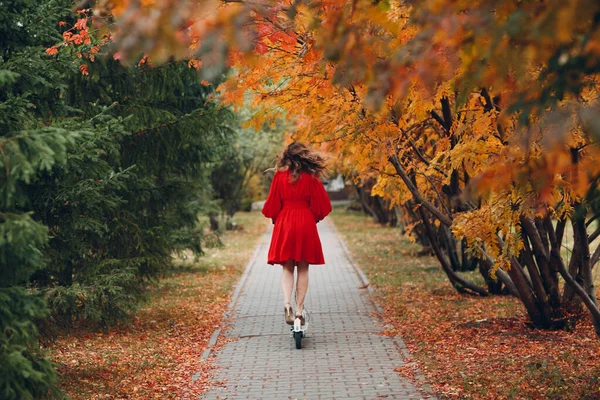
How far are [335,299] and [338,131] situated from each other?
5509mm

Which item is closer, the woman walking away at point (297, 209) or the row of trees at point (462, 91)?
the row of trees at point (462, 91)

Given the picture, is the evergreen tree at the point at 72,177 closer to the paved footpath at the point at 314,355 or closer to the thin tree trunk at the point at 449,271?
the paved footpath at the point at 314,355

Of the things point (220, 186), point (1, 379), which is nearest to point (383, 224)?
point (220, 186)

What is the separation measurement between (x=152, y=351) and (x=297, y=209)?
2.24m

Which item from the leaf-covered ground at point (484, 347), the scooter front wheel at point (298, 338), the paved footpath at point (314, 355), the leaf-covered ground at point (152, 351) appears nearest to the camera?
the leaf-covered ground at point (484, 347)

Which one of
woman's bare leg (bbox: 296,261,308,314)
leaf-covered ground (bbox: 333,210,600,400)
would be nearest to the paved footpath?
leaf-covered ground (bbox: 333,210,600,400)

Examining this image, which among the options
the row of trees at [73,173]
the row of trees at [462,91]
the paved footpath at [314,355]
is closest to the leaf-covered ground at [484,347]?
the paved footpath at [314,355]

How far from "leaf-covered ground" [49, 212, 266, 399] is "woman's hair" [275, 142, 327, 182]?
2252mm

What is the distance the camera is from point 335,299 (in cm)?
1377

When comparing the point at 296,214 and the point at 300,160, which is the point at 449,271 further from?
the point at 300,160

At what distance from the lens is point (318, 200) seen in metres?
9.49

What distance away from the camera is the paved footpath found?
→ 23.7 feet

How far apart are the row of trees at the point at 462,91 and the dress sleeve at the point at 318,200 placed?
0.52 m

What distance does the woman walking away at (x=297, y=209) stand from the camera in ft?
30.7
